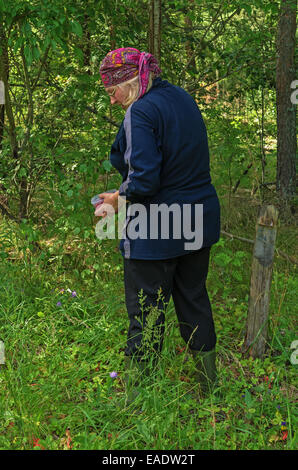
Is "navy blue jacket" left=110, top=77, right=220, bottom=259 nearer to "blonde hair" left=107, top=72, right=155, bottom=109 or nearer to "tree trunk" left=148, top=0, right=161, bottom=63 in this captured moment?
"blonde hair" left=107, top=72, right=155, bottom=109

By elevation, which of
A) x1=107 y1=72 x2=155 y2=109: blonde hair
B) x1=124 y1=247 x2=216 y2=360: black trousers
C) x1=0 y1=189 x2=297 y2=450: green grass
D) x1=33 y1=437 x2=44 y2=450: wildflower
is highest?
x1=107 y1=72 x2=155 y2=109: blonde hair

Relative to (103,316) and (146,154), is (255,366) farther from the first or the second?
(146,154)

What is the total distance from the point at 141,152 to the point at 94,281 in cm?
186

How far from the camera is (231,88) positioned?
18.7 ft

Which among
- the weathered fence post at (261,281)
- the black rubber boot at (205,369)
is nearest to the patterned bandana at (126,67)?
the weathered fence post at (261,281)

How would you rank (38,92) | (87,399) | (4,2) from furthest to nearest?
1. (38,92)
2. (4,2)
3. (87,399)

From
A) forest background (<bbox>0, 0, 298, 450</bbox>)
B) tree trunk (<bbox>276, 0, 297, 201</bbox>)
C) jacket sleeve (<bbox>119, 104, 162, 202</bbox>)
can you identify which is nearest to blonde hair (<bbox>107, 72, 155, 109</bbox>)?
jacket sleeve (<bbox>119, 104, 162, 202</bbox>)

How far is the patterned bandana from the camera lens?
2.21 meters

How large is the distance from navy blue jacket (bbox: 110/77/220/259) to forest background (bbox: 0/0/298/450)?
25.8 inches

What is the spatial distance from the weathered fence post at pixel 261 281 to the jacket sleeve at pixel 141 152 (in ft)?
3.01

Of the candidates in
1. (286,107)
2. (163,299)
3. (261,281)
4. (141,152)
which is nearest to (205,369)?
(163,299)
